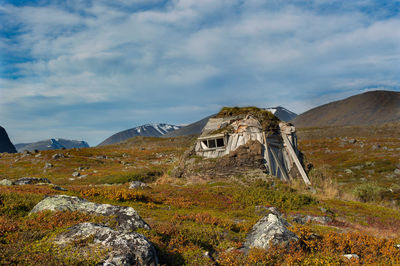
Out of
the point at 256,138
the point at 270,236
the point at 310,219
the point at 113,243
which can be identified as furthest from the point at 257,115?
the point at 113,243

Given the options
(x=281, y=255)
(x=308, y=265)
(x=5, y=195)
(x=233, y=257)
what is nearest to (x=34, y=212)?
(x=5, y=195)

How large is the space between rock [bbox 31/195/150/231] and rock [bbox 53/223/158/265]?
1.48m

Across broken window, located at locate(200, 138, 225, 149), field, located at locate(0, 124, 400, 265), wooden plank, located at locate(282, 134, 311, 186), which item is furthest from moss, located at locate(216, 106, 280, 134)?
field, located at locate(0, 124, 400, 265)

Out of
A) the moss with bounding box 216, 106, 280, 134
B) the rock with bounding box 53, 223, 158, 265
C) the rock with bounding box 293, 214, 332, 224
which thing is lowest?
the rock with bounding box 293, 214, 332, 224

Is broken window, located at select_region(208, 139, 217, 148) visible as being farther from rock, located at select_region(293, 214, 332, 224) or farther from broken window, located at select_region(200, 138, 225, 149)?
rock, located at select_region(293, 214, 332, 224)

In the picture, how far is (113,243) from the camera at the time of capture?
5.44 metres

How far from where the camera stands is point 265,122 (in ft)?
82.5

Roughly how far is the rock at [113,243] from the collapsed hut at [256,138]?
18.7 metres

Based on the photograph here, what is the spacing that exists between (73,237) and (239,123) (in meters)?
21.3

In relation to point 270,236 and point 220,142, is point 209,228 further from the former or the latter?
point 220,142

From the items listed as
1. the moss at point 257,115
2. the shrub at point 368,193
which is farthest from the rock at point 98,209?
the shrub at point 368,193

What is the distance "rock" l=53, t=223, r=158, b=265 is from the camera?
16.8 ft

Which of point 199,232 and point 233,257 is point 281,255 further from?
point 199,232

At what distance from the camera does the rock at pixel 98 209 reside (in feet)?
24.9
